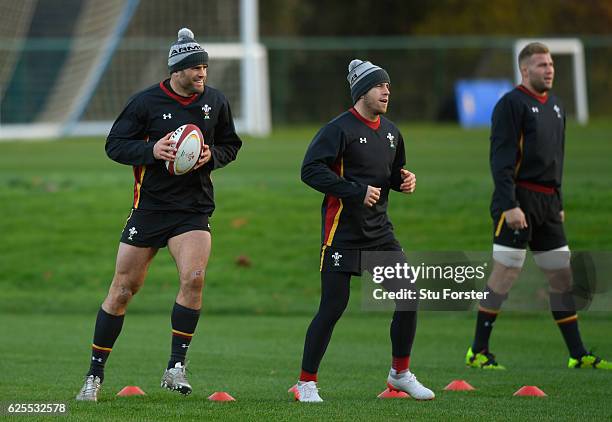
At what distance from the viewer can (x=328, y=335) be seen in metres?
8.23

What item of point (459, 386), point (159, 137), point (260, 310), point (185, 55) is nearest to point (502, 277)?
point (459, 386)

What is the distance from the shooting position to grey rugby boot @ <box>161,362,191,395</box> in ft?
26.9

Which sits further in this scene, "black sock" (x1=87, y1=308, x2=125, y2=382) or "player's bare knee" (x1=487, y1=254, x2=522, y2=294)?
"player's bare knee" (x1=487, y1=254, x2=522, y2=294)

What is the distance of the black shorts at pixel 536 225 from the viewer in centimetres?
989

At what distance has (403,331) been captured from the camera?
836 centimetres

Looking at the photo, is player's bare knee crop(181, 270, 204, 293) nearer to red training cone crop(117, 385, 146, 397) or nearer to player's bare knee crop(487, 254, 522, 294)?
red training cone crop(117, 385, 146, 397)

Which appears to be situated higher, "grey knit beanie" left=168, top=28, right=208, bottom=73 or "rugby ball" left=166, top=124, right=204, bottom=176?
"grey knit beanie" left=168, top=28, right=208, bottom=73

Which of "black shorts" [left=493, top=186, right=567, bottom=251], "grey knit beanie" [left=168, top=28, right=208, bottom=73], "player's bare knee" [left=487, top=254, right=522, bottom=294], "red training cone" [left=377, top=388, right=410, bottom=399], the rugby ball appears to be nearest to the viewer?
the rugby ball

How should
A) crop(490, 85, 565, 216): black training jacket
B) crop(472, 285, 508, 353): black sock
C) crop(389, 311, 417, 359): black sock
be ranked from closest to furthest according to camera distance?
crop(389, 311, 417, 359): black sock → crop(490, 85, 565, 216): black training jacket → crop(472, 285, 508, 353): black sock

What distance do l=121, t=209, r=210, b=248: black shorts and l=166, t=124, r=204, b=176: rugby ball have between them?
0.33 m

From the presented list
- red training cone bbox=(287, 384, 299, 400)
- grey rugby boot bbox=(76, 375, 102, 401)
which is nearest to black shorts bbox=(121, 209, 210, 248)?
grey rugby boot bbox=(76, 375, 102, 401)

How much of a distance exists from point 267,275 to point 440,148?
12.4 meters

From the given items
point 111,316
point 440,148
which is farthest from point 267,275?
point 440,148

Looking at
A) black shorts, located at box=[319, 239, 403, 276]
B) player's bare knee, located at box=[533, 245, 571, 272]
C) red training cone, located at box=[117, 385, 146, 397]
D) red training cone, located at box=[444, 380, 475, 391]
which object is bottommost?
red training cone, located at box=[444, 380, 475, 391]
